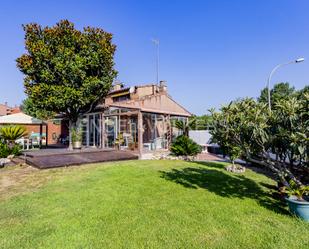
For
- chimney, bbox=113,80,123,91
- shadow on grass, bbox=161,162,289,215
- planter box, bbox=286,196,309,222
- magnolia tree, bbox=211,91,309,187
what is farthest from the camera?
chimney, bbox=113,80,123,91

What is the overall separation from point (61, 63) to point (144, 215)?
13.0 metres

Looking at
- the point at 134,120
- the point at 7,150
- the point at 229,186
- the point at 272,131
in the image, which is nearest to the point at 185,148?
the point at 134,120

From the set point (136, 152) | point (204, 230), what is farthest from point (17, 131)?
point (204, 230)

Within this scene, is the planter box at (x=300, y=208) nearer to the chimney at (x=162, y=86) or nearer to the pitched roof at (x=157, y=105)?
the pitched roof at (x=157, y=105)

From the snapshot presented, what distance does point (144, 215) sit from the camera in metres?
5.07

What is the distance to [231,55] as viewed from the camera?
19.1 meters

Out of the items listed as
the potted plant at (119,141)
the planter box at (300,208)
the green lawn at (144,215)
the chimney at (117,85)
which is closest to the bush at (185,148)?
the potted plant at (119,141)

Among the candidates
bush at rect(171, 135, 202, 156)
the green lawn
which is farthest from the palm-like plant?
bush at rect(171, 135, 202, 156)

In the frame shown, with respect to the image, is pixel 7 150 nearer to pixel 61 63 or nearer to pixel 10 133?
pixel 10 133

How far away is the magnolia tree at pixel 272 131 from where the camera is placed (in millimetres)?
5066

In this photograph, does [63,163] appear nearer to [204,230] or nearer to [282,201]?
[204,230]

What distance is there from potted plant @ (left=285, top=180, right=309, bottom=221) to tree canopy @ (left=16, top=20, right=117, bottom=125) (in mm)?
13635

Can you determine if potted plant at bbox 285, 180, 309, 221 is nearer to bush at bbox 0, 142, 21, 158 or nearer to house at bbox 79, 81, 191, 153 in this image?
house at bbox 79, 81, 191, 153

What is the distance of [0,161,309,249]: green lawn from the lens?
3920 mm
